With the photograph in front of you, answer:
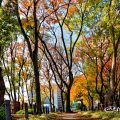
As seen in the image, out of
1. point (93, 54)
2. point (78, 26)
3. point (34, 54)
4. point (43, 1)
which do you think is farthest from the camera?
point (93, 54)

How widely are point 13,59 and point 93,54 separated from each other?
1041cm

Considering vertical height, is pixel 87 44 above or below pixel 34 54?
above

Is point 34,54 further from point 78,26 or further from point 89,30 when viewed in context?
point 89,30

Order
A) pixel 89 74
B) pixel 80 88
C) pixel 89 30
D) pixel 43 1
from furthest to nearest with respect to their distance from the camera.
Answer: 1. pixel 80 88
2. pixel 89 74
3. pixel 89 30
4. pixel 43 1

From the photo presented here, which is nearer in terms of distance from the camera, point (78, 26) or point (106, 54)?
point (78, 26)

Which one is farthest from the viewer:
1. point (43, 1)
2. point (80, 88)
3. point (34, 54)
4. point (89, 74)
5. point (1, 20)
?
point (80, 88)

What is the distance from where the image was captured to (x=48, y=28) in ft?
124

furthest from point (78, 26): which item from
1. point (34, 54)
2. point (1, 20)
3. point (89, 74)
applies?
point (89, 74)

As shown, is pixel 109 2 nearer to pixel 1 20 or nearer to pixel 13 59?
pixel 1 20

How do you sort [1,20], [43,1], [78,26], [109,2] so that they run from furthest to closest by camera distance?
[78,26], [43,1], [109,2], [1,20]

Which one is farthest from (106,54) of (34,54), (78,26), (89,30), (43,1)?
(34,54)

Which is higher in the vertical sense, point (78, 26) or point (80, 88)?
point (78, 26)

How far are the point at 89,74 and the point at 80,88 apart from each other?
34.0 ft

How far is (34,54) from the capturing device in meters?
23.8
